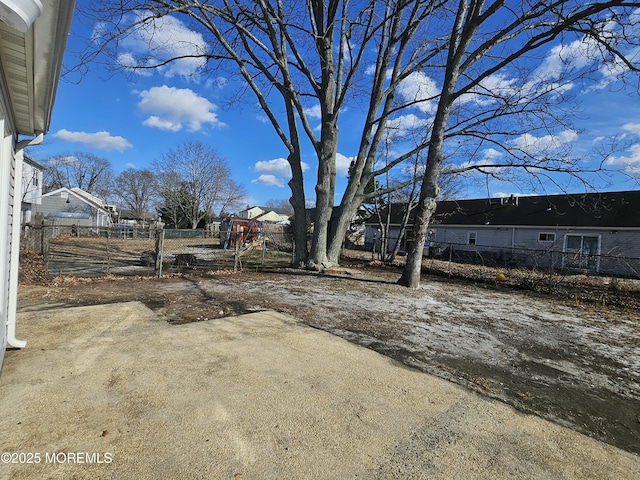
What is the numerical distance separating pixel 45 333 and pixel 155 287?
12.3 ft

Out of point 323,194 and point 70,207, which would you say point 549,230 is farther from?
point 70,207

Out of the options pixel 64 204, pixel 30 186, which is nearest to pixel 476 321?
pixel 30 186

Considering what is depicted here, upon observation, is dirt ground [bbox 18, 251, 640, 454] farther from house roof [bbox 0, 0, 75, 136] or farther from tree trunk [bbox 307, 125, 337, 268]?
house roof [bbox 0, 0, 75, 136]

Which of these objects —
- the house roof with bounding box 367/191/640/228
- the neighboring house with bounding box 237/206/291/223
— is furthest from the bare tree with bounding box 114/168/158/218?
the house roof with bounding box 367/191/640/228

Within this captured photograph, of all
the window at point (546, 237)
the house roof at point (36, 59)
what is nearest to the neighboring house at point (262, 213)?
the window at point (546, 237)

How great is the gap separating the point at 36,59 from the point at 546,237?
25617 millimetres

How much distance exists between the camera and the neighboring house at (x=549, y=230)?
18109mm

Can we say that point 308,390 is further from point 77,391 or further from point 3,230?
point 3,230

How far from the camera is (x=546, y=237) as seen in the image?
21438mm

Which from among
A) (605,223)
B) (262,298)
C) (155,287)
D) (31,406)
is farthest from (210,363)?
(605,223)

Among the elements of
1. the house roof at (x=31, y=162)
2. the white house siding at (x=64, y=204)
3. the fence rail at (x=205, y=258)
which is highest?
the house roof at (x=31, y=162)

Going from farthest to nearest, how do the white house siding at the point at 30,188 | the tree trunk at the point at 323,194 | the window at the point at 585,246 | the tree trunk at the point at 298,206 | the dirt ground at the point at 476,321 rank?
the white house siding at the point at 30,188 → the window at the point at 585,246 → the tree trunk at the point at 298,206 → the tree trunk at the point at 323,194 → the dirt ground at the point at 476,321

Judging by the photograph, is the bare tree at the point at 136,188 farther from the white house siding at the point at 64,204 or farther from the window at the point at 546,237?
the window at the point at 546,237

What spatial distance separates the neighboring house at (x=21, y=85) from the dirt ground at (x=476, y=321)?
239 cm
